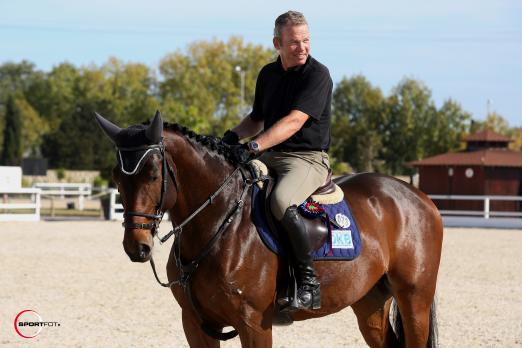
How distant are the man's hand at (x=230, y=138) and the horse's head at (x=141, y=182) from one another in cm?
81

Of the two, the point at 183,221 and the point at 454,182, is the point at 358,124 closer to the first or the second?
the point at 454,182

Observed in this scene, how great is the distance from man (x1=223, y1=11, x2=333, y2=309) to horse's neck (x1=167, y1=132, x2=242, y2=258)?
28 centimetres

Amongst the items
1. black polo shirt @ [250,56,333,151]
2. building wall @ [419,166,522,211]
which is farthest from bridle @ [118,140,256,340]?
building wall @ [419,166,522,211]

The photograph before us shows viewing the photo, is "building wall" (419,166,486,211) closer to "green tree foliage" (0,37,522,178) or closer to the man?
"green tree foliage" (0,37,522,178)

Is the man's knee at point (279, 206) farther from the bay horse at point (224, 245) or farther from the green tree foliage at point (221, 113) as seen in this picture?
the green tree foliage at point (221, 113)

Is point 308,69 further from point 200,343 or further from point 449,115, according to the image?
point 449,115

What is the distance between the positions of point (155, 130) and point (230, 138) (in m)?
1.02

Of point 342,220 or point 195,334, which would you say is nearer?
point 195,334

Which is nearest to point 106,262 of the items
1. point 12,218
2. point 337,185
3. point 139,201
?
point 337,185

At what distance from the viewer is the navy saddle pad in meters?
5.26

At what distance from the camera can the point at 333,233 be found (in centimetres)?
554

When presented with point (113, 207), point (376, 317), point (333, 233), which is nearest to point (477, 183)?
point (113, 207)

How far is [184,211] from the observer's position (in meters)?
5.11

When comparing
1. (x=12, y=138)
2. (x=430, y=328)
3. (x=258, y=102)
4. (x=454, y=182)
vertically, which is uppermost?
(x=258, y=102)
